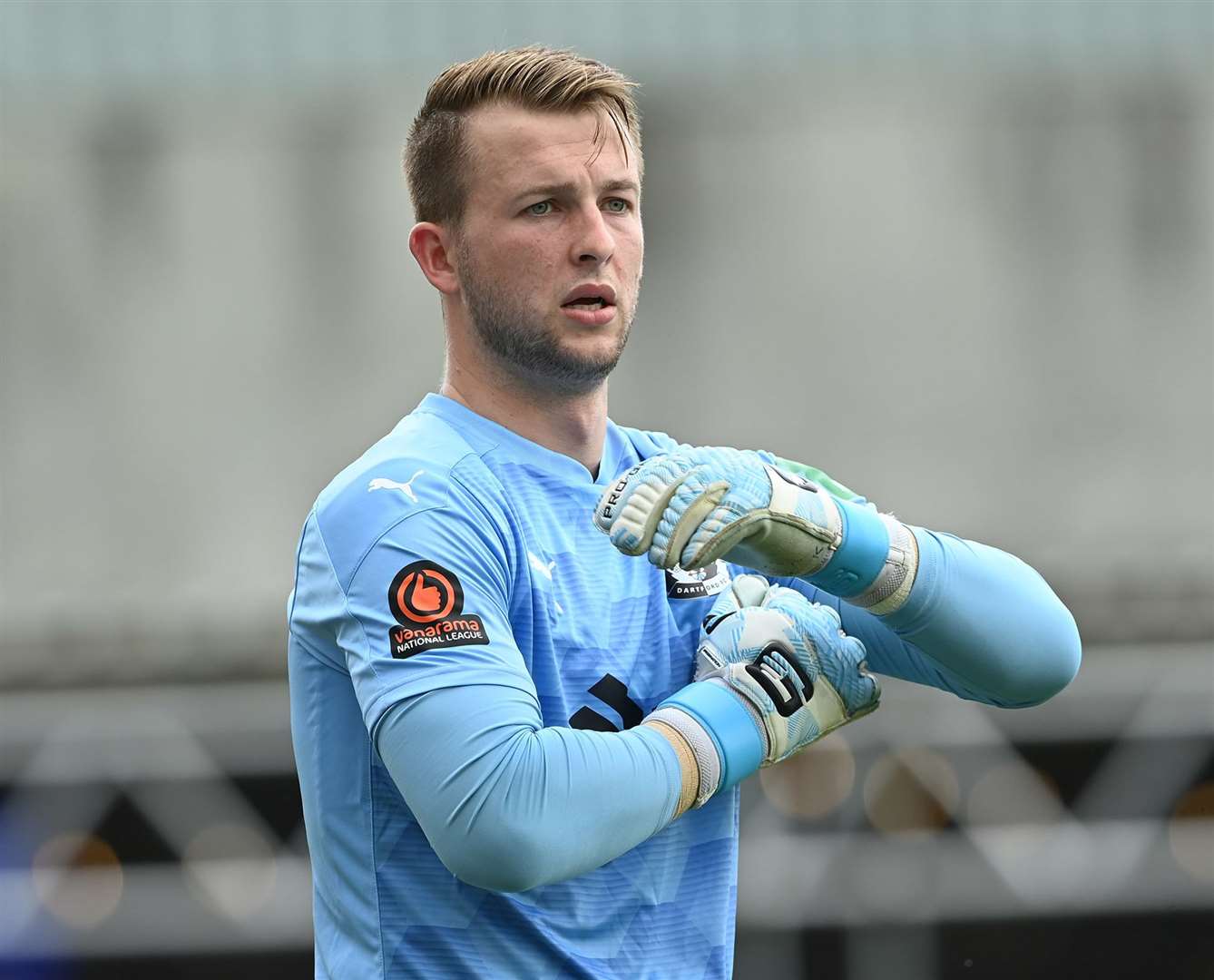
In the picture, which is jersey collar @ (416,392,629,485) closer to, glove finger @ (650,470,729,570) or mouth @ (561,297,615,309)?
mouth @ (561,297,615,309)

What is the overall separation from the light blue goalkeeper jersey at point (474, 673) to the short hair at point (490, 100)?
45 cm

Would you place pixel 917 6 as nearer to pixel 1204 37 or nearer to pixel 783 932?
pixel 1204 37

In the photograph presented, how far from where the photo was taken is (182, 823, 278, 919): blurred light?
6.67m

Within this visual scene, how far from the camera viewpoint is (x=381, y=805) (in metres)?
2.99

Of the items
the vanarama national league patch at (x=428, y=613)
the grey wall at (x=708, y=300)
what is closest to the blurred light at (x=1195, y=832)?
the vanarama national league patch at (x=428, y=613)

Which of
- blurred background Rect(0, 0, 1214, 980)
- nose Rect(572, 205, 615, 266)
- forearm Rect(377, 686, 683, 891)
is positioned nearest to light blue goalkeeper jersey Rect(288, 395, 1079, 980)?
forearm Rect(377, 686, 683, 891)

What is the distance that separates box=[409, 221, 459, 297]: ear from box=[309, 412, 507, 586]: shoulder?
1.25ft

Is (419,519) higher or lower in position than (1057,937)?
higher

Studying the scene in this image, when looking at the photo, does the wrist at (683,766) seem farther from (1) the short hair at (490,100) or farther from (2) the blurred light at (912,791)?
(2) the blurred light at (912,791)

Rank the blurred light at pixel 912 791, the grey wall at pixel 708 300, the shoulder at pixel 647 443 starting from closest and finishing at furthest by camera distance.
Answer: the shoulder at pixel 647 443, the blurred light at pixel 912 791, the grey wall at pixel 708 300

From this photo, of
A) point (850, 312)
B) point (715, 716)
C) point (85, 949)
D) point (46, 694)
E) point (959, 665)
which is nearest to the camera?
point (715, 716)

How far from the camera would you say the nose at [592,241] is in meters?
3.21

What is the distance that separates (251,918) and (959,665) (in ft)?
13.5

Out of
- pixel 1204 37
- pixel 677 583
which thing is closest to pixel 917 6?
pixel 1204 37
